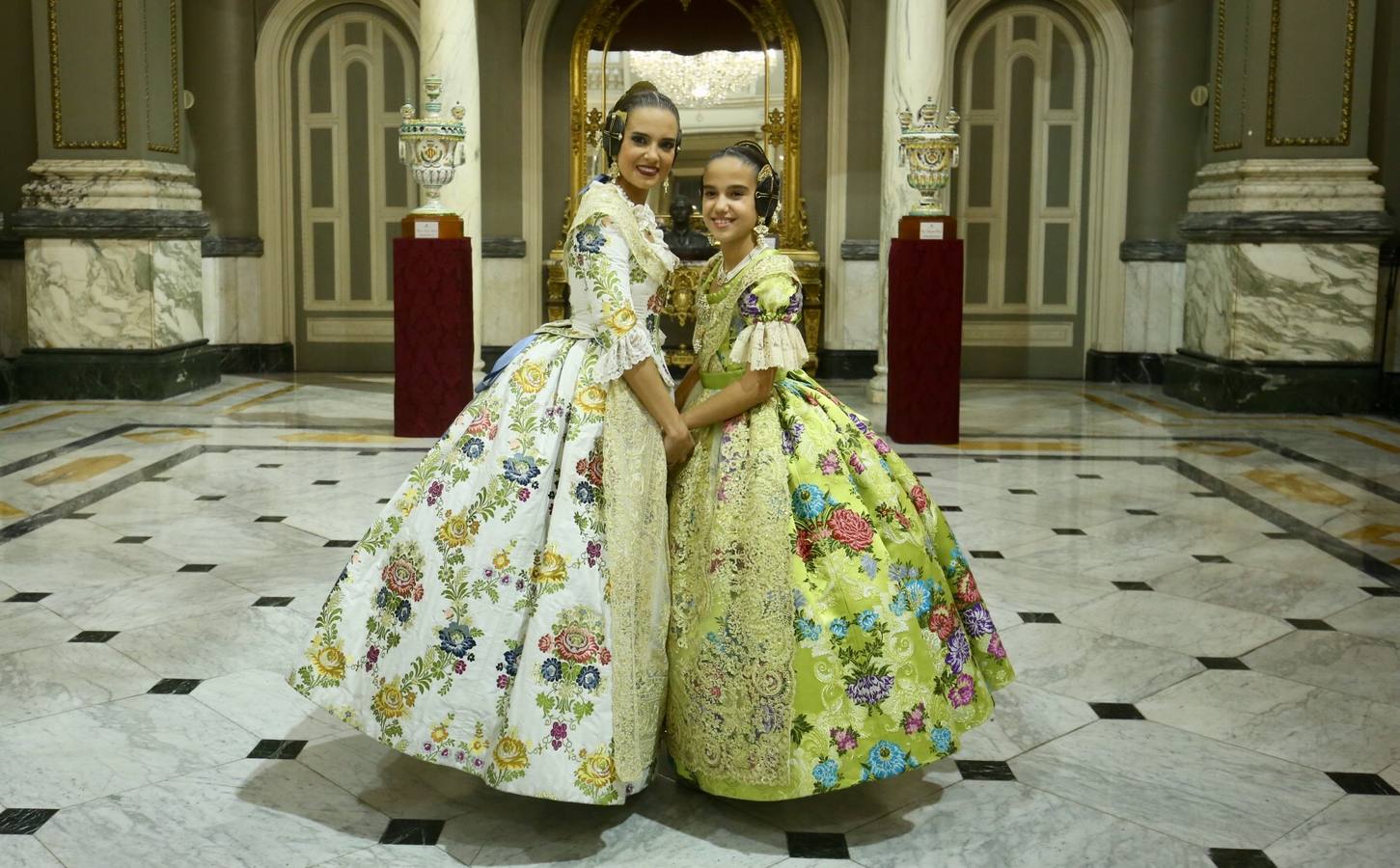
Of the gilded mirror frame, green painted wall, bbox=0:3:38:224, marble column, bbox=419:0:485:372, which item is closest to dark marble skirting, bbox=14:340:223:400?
green painted wall, bbox=0:3:38:224

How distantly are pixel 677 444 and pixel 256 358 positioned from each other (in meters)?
9.41

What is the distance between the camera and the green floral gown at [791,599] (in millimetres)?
2795

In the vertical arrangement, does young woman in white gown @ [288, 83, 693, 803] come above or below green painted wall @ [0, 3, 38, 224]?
below

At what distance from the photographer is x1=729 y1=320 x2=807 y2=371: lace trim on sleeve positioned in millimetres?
2826

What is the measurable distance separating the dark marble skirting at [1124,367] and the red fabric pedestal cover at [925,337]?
12.1 ft

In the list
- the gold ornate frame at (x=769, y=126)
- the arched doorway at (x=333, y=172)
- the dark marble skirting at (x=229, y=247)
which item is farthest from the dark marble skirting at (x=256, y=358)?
the gold ornate frame at (x=769, y=126)

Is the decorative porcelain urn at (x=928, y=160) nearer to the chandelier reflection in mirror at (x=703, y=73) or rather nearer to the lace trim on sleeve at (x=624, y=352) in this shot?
the chandelier reflection in mirror at (x=703, y=73)

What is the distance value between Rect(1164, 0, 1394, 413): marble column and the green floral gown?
6.95m

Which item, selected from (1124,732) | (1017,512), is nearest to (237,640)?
(1124,732)

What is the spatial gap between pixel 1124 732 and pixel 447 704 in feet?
5.63

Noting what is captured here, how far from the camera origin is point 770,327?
285 centimetres

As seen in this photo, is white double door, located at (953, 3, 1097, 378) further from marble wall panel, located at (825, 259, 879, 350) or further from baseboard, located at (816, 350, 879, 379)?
baseboard, located at (816, 350, 879, 379)

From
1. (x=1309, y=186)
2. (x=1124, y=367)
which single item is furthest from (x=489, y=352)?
(x=1309, y=186)

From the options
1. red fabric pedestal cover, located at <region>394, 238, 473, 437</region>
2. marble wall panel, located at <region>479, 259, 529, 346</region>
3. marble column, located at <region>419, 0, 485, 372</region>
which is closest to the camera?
red fabric pedestal cover, located at <region>394, 238, 473, 437</region>
